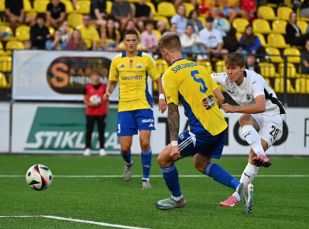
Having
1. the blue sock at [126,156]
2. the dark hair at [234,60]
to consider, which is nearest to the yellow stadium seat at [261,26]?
the blue sock at [126,156]

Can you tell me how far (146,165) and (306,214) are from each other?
169 inches

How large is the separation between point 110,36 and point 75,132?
3561 millimetres

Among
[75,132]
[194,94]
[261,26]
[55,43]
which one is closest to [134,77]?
[194,94]

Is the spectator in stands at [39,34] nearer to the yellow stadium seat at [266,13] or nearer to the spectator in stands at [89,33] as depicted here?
the spectator in stands at [89,33]

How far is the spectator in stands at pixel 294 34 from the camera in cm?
2688

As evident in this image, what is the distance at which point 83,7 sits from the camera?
26031 millimetres

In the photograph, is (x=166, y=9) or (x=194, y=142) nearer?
(x=194, y=142)

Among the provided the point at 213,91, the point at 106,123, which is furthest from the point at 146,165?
A: the point at 106,123

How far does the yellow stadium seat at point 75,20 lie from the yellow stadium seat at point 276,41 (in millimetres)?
5958

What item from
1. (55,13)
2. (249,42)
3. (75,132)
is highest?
(55,13)

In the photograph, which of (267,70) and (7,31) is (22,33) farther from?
(267,70)

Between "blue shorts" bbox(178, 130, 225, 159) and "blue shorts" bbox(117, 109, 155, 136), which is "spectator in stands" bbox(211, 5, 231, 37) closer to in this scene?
"blue shorts" bbox(117, 109, 155, 136)

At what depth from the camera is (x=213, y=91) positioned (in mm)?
11031

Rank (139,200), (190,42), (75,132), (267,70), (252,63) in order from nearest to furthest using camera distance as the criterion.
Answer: (139,200) → (75,132) → (252,63) → (267,70) → (190,42)
